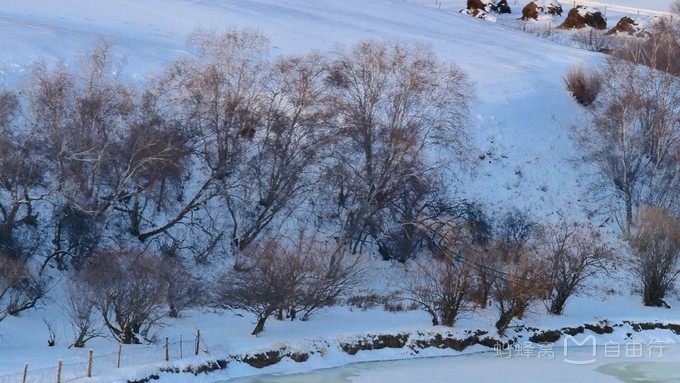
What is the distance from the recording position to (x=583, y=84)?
41219mm

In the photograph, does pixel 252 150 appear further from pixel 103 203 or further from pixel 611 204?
pixel 611 204

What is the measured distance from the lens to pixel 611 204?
116 ft

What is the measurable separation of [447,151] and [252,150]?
884 centimetres

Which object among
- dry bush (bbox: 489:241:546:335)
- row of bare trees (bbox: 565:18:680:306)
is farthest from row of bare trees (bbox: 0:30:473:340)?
row of bare trees (bbox: 565:18:680:306)

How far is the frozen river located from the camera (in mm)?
21328

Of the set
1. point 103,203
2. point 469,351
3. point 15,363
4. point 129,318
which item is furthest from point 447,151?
point 15,363

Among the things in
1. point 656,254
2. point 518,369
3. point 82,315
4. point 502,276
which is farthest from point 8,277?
point 656,254

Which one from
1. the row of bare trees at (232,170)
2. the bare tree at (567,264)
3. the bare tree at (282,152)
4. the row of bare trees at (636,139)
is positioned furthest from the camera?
the row of bare trees at (636,139)

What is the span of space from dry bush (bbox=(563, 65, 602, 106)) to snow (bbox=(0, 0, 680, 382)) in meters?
0.53

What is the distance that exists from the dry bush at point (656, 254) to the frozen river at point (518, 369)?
3992 millimetres

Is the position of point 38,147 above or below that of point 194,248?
above

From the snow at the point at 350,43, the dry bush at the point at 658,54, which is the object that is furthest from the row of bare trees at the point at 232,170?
the dry bush at the point at 658,54

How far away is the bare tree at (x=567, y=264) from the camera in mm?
27575

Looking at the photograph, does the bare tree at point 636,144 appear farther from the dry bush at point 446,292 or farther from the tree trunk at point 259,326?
the tree trunk at point 259,326
